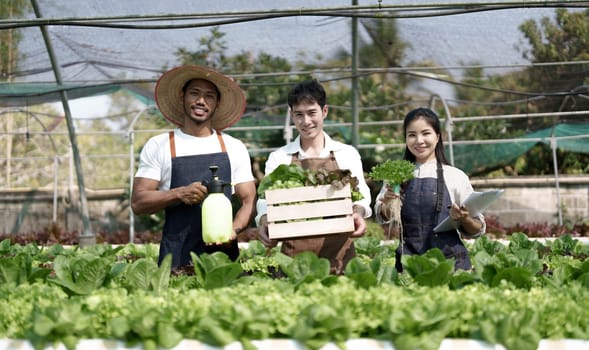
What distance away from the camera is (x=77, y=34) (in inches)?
285

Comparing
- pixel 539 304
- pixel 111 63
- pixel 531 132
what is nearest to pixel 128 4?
pixel 111 63

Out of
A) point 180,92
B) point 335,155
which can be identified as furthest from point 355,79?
point 335,155

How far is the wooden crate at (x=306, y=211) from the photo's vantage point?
2920 millimetres

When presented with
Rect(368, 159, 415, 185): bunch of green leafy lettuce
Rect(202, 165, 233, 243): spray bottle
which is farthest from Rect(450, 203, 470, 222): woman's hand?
Rect(202, 165, 233, 243): spray bottle

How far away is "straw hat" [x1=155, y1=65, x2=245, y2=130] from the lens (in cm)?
361

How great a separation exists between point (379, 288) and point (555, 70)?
6364 millimetres

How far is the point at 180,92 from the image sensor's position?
381cm

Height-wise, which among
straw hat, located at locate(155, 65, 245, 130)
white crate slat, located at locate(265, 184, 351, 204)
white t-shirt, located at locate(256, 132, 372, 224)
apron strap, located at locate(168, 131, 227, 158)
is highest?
straw hat, located at locate(155, 65, 245, 130)

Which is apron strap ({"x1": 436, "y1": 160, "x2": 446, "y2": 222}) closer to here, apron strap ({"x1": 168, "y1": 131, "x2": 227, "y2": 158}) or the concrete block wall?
apron strap ({"x1": 168, "y1": 131, "x2": 227, "y2": 158})

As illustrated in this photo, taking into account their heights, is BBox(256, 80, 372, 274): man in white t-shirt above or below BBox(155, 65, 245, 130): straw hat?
below

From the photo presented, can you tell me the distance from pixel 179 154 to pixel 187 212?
0.27 metres

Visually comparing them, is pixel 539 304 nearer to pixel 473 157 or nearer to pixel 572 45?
pixel 572 45

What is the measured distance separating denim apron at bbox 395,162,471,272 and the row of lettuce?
64 cm

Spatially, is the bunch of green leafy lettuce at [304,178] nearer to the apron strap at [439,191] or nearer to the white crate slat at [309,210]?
the white crate slat at [309,210]
